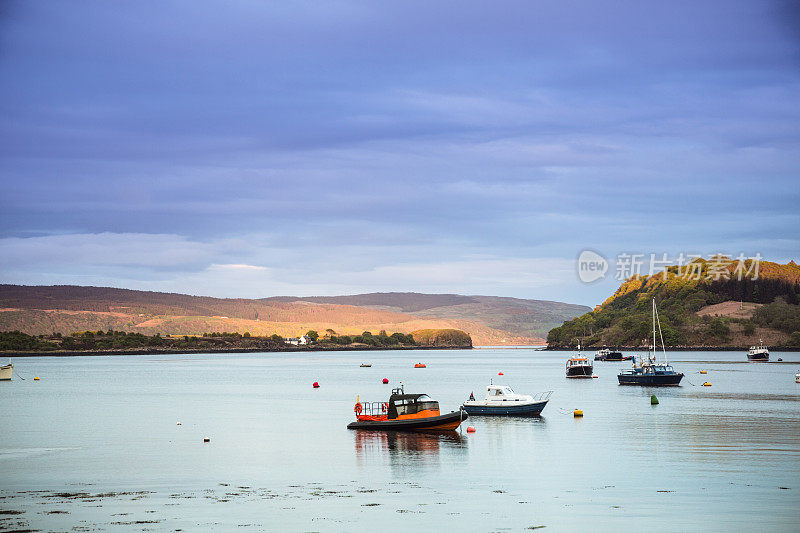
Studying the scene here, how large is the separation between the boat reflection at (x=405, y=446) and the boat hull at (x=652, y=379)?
74490mm

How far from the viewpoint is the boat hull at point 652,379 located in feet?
438

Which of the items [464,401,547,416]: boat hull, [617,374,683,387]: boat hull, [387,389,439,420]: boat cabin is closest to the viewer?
[387,389,439,420]: boat cabin

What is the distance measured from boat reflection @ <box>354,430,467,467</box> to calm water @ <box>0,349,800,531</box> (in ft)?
0.92

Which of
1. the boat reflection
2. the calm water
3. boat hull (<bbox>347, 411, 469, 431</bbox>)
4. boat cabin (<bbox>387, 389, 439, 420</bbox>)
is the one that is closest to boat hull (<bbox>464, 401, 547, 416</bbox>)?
the calm water

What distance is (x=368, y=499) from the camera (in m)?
39.8

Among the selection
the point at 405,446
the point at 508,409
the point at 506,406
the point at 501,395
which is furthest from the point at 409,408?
the point at 501,395

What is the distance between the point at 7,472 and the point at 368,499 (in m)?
22.4

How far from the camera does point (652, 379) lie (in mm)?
135875

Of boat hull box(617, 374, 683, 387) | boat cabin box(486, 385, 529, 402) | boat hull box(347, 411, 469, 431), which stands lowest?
boat hull box(617, 374, 683, 387)

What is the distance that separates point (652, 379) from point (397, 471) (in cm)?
9573

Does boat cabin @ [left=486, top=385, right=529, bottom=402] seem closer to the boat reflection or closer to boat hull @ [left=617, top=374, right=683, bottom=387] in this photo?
the boat reflection

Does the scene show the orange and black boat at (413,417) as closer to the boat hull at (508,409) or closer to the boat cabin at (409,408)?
the boat cabin at (409,408)

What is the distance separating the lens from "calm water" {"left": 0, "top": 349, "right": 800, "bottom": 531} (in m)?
35.2

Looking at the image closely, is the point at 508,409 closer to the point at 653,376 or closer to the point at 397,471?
the point at 397,471
